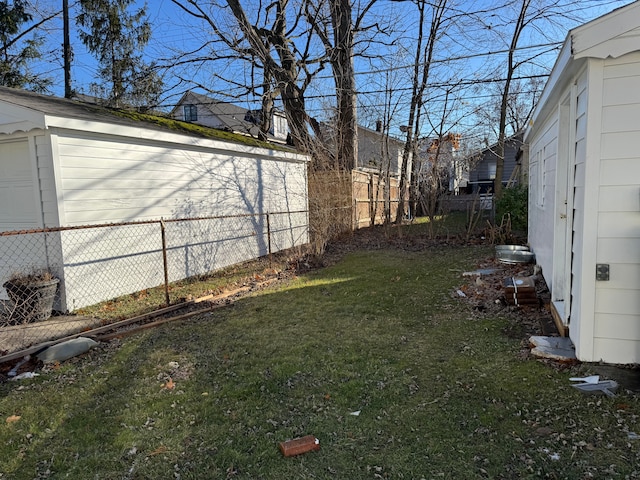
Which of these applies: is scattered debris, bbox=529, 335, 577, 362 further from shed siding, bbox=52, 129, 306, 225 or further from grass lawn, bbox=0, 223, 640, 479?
shed siding, bbox=52, 129, 306, 225

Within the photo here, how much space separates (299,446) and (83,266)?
4.72 metres

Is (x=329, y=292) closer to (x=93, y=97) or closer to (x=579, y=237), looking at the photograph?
(x=579, y=237)

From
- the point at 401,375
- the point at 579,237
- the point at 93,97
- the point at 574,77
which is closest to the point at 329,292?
the point at 401,375

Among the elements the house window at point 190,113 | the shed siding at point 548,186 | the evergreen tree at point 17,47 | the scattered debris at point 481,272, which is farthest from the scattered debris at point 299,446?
the house window at point 190,113

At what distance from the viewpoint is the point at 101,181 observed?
19.4ft

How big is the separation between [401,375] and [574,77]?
3105mm

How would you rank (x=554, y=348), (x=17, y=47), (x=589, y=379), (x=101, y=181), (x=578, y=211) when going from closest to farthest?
(x=589, y=379) < (x=578, y=211) < (x=554, y=348) < (x=101, y=181) < (x=17, y=47)

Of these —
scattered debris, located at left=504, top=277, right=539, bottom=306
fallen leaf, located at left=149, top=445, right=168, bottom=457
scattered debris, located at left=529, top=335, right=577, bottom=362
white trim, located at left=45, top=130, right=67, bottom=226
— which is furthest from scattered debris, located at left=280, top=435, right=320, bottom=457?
white trim, located at left=45, top=130, right=67, bottom=226

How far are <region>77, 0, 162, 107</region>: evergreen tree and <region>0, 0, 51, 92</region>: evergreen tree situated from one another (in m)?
2.02

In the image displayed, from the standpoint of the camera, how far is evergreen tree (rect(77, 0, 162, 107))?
17.5 metres

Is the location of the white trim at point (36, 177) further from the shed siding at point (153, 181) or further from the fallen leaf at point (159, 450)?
the fallen leaf at point (159, 450)

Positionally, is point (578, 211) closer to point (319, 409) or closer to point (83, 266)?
point (319, 409)

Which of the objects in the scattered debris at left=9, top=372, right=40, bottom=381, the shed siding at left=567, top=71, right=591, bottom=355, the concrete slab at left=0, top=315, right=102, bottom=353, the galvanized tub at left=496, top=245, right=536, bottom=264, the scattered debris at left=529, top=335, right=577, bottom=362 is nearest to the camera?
the shed siding at left=567, top=71, right=591, bottom=355

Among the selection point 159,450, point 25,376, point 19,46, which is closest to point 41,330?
point 25,376
